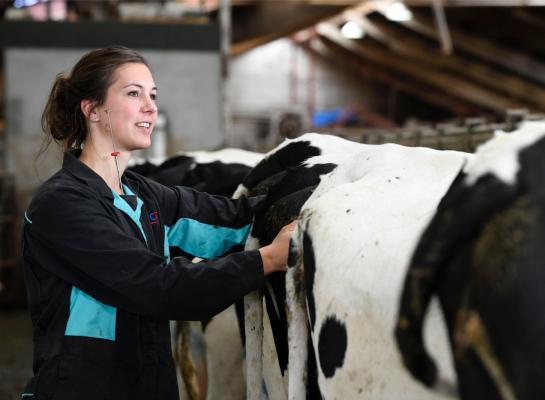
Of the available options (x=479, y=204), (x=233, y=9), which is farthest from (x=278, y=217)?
(x=233, y=9)

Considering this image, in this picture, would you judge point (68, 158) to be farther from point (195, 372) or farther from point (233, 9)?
point (233, 9)

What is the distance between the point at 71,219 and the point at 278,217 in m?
0.57

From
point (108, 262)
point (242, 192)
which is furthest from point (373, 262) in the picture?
point (242, 192)

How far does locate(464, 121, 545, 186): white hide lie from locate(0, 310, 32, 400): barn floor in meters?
4.77

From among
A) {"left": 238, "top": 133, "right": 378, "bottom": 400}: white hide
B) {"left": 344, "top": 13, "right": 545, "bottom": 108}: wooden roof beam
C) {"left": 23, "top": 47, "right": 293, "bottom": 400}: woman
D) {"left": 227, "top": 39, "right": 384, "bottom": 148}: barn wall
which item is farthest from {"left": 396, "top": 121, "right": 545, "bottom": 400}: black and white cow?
{"left": 227, "top": 39, "right": 384, "bottom": 148}: barn wall

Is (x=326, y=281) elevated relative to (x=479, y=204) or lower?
lower

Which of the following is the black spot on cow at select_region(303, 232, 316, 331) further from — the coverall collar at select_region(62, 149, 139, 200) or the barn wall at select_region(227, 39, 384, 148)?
the barn wall at select_region(227, 39, 384, 148)

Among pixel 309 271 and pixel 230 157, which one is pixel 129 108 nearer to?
pixel 309 271

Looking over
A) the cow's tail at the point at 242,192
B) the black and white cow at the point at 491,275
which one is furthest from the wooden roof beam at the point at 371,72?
the black and white cow at the point at 491,275

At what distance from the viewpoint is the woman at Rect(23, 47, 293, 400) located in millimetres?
1922

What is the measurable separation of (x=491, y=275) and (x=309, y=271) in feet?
2.22

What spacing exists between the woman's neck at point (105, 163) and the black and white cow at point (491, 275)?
118cm

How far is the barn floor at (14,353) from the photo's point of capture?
5721 mm

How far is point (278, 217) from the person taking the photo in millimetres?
2162
